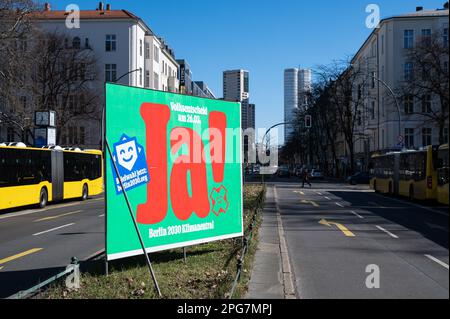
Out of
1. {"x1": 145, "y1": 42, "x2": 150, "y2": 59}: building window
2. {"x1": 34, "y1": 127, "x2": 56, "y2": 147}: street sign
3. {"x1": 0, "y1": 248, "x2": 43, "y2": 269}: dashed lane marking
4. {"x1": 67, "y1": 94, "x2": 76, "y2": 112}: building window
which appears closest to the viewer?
{"x1": 0, "y1": 248, "x2": 43, "y2": 269}: dashed lane marking

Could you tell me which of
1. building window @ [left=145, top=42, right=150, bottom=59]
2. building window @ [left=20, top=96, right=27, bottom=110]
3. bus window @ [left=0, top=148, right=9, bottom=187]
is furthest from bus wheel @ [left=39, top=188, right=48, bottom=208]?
building window @ [left=145, top=42, right=150, bottom=59]

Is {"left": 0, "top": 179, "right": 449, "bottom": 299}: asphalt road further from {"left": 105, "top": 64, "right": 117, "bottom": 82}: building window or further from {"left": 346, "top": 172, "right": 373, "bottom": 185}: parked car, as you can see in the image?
{"left": 105, "top": 64, "right": 117, "bottom": 82}: building window

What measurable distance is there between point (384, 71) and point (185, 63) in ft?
191

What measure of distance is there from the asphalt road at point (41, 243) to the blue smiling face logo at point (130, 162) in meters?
2.36

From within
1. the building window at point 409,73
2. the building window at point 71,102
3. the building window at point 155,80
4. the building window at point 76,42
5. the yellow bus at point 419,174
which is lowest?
the yellow bus at point 419,174

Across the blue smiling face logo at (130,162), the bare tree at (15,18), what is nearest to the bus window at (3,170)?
the bare tree at (15,18)

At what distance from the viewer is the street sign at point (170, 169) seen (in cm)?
786

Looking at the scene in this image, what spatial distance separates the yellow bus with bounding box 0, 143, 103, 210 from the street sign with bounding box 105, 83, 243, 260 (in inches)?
574

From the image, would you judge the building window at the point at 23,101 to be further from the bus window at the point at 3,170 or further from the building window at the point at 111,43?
the building window at the point at 111,43

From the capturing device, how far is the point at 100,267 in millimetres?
9109

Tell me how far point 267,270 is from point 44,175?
19.1 meters

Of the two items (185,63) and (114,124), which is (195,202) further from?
(185,63)

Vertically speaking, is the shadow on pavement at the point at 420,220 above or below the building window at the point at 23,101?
below

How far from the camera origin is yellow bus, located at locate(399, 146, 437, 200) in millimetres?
26547
